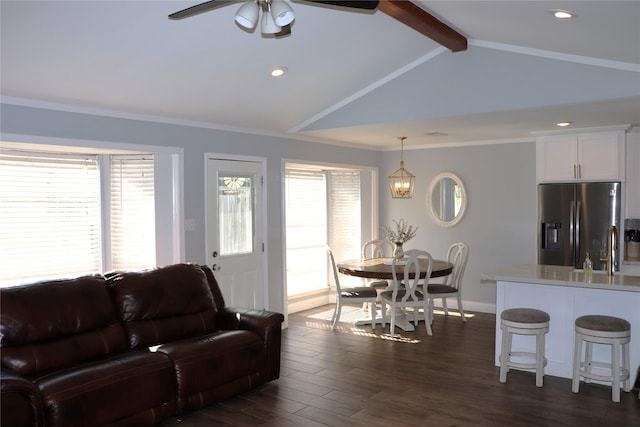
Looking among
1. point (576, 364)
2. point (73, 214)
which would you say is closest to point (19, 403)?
point (73, 214)

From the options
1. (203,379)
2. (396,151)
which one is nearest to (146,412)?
(203,379)

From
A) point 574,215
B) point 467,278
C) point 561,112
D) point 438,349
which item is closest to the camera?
point 561,112

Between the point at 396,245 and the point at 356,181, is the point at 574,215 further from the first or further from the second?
the point at 356,181

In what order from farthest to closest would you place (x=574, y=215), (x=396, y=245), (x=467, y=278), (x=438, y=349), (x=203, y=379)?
1. (x=467, y=278)
2. (x=396, y=245)
3. (x=574, y=215)
4. (x=438, y=349)
5. (x=203, y=379)

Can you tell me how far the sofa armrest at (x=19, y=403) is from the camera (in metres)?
2.77

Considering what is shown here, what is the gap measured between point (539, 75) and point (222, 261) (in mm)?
3553

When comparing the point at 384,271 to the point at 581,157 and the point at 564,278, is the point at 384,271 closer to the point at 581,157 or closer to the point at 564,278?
the point at 564,278

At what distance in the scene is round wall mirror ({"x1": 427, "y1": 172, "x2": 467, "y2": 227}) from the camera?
24.3 ft

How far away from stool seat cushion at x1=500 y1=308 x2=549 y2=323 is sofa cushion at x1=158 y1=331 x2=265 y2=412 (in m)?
2.00

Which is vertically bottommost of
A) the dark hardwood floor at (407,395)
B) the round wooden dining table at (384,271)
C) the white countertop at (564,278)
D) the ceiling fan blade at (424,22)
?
the dark hardwood floor at (407,395)

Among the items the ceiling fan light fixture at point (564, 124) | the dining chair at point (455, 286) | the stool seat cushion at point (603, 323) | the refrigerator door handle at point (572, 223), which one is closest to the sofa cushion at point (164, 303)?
the dining chair at point (455, 286)

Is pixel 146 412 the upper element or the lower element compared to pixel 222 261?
lower

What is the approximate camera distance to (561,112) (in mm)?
4914

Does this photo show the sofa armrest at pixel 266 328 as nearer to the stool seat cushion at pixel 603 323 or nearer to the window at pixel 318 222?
the stool seat cushion at pixel 603 323
